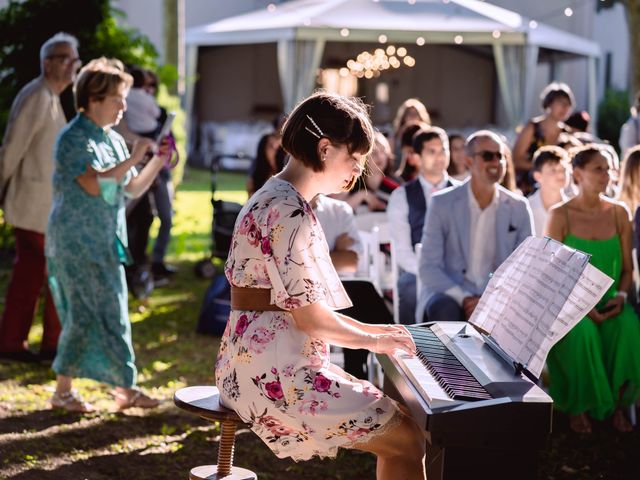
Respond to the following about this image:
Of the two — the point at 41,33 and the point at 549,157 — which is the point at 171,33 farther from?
the point at 549,157

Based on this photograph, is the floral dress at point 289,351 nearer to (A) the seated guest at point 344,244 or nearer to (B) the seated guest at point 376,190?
(A) the seated guest at point 344,244

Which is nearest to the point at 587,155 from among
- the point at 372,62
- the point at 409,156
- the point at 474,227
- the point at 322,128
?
the point at 474,227

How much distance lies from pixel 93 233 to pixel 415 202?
218cm

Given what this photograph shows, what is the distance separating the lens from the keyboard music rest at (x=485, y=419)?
3090mm

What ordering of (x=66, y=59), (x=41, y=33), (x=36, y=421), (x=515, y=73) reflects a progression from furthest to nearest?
(x=515, y=73)
(x=41, y=33)
(x=66, y=59)
(x=36, y=421)

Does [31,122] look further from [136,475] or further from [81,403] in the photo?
[136,475]

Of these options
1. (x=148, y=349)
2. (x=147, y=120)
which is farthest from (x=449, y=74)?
(x=148, y=349)

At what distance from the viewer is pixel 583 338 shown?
19.7 ft

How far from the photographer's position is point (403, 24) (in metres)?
19.8

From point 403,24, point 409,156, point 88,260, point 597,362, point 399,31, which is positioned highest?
point 403,24

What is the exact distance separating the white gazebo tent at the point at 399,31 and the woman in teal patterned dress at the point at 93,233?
46.1ft

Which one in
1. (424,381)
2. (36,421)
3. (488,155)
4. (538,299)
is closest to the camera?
(424,381)

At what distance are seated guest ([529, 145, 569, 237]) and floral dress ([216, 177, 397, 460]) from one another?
3.84 meters

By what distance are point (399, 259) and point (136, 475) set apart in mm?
2473
